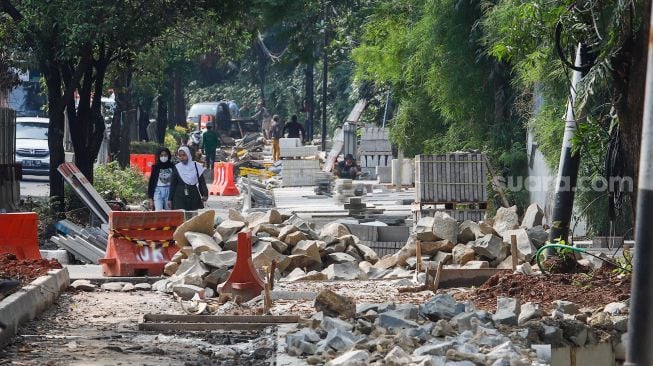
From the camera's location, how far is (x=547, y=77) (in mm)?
22750

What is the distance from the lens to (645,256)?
24.0ft

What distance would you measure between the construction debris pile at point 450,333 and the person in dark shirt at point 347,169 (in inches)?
1283

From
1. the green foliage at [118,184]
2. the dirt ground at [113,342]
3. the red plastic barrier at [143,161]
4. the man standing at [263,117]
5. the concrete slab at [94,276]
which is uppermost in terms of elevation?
the man standing at [263,117]

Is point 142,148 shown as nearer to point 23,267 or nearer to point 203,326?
point 23,267

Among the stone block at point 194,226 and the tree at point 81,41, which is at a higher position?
the tree at point 81,41

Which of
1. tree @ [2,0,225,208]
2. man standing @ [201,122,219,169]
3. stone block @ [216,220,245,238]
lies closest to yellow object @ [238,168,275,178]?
man standing @ [201,122,219,169]

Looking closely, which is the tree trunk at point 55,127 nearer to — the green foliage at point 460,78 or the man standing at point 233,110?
the green foliage at point 460,78

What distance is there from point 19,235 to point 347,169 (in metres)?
27.7

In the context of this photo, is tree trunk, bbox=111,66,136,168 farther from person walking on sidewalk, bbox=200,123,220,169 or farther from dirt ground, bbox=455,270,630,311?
dirt ground, bbox=455,270,630,311

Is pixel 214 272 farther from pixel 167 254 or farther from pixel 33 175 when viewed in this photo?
pixel 33 175

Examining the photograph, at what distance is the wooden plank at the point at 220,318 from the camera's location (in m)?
13.3

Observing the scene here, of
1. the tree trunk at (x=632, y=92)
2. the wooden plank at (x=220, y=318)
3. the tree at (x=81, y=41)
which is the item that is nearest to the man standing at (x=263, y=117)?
the tree at (x=81, y=41)

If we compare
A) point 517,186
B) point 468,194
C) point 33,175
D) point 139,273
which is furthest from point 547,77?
point 33,175

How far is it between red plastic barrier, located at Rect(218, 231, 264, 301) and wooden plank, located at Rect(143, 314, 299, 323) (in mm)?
1646
